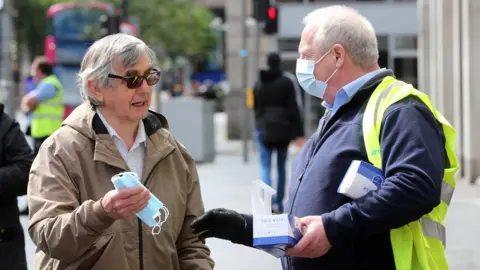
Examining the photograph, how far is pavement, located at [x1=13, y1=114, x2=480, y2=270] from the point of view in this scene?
28.0 ft

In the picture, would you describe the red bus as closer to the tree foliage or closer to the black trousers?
the tree foliage

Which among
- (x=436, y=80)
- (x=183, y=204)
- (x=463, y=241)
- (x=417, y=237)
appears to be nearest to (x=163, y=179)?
(x=183, y=204)

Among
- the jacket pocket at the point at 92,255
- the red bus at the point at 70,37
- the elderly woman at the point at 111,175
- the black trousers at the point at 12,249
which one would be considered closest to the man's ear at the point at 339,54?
the elderly woman at the point at 111,175

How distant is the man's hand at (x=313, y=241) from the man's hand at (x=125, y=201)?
1.77 ft

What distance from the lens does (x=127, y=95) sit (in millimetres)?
3543

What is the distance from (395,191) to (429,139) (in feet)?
0.70

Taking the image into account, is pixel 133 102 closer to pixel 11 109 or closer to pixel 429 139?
pixel 429 139

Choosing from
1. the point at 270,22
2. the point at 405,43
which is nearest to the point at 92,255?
the point at 270,22

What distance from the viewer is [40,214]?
3.34 meters

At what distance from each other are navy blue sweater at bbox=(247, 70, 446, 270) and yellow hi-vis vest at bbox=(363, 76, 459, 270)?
0.12ft

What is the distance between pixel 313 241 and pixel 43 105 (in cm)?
981

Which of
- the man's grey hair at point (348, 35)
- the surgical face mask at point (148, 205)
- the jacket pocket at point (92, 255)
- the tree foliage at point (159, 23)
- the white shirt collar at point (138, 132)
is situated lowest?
the tree foliage at point (159, 23)

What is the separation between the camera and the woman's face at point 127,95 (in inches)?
139

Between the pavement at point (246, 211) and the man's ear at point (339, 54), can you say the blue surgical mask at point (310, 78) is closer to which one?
the man's ear at point (339, 54)
